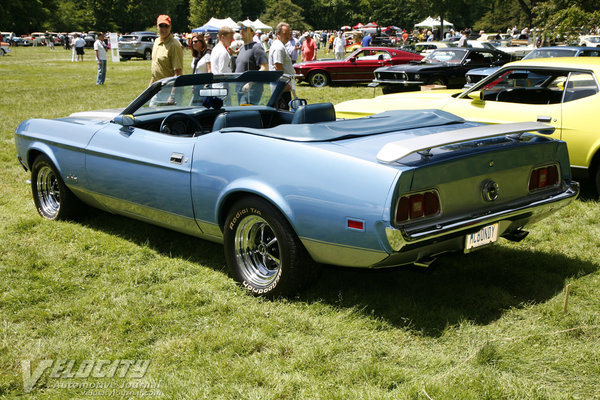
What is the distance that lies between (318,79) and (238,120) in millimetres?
14445

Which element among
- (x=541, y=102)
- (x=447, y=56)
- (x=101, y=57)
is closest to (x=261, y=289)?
(x=541, y=102)

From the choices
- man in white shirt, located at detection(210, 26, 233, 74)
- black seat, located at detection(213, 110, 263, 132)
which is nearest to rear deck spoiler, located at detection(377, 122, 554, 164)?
black seat, located at detection(213, 110, 263, 132)

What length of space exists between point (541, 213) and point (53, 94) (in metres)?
16.2

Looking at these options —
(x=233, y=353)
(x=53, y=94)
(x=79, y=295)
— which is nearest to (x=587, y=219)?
(x=233, y=353)

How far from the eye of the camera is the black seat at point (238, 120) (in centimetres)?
431

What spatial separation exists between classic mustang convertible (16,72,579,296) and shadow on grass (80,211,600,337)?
328mm

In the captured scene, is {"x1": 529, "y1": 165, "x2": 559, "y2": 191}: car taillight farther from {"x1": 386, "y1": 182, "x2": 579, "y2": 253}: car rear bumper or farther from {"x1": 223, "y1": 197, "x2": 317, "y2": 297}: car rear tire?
{"x1": 223, "y1": 197, "x2": 317, "y2": 297}: car rear tire

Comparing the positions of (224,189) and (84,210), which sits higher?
(224,189)

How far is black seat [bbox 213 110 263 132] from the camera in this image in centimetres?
431

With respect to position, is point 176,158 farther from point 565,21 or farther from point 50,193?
point 565,21

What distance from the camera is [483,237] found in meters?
3.56

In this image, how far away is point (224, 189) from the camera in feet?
12.7

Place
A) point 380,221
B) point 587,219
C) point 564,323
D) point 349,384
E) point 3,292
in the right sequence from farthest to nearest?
point 587,219 → point 3,292 → point 564,323 → point 380,221 → point 349,384

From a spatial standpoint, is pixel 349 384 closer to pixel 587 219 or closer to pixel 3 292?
pixel 3 292
